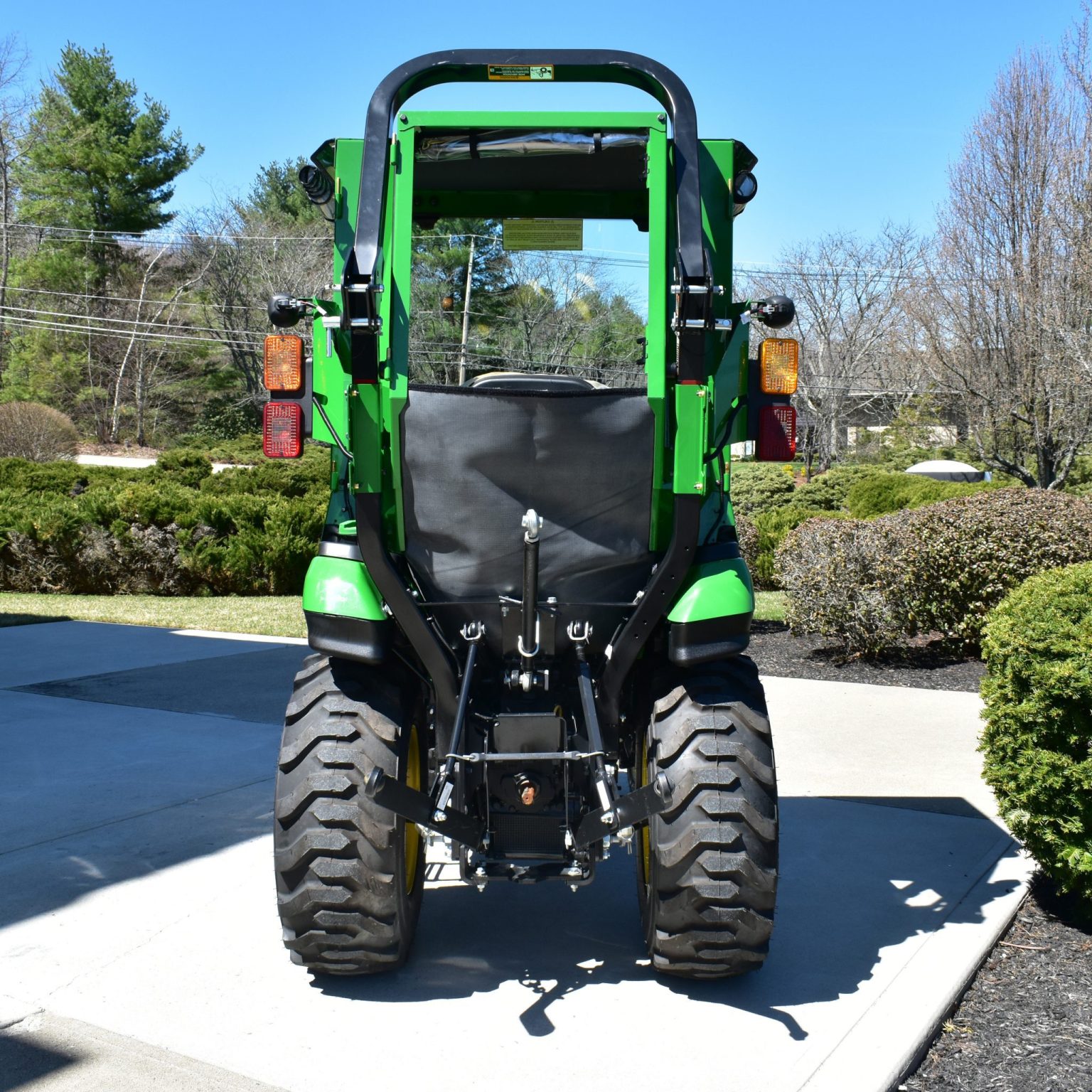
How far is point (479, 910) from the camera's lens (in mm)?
4039

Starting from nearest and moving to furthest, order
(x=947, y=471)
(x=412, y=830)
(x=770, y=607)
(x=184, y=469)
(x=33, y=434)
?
(x=412, y=830), (x=770, y=607), (x=184, y=469), (x=947, y=471), (x=33, y=434)

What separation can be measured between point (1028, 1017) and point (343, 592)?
240 cm

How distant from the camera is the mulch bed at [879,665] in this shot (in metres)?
8.74

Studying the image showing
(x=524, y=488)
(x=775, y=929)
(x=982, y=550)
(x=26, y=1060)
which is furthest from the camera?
(x=982, y=550)

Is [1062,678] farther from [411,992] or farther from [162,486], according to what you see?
[162,486]

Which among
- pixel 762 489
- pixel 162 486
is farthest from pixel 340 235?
pixel 762 489

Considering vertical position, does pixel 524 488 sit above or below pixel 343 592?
above

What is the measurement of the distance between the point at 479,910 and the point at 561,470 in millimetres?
1770

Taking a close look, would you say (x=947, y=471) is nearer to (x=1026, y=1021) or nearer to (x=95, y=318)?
(x=1026, y=1021)

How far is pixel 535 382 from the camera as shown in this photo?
357 cm

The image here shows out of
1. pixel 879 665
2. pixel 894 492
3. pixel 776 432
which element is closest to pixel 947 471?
pixel 894 492

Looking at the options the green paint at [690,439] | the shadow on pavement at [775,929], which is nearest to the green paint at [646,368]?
the green paint at [690,439]

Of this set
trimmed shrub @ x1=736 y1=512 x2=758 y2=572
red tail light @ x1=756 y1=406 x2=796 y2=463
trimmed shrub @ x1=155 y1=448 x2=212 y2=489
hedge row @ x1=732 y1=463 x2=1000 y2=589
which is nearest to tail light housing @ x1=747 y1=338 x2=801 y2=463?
red tail light @ x1=756 y1=406 x2=796 y2=463

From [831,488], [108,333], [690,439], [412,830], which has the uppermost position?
[108,333]
